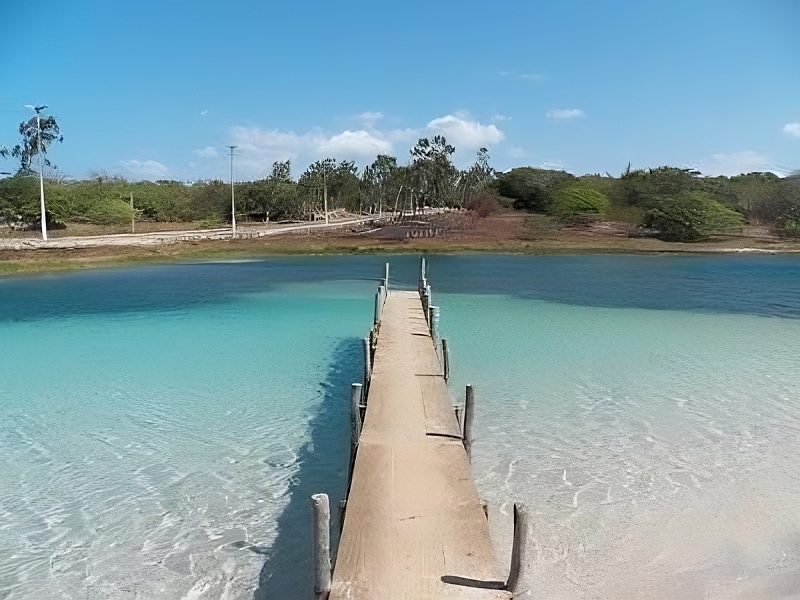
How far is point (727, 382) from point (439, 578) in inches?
434

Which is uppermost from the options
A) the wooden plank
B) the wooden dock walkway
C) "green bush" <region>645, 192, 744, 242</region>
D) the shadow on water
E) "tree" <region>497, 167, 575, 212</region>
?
"tree" <region>497, 167, 575, 212</region>

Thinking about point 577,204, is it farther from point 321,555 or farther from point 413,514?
point 321,555

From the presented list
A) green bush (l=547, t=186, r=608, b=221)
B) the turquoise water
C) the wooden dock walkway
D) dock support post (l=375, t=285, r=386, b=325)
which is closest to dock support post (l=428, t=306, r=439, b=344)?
the turquoise water

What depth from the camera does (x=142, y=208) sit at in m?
67.4

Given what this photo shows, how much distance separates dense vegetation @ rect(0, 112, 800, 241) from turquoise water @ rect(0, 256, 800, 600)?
125 feet

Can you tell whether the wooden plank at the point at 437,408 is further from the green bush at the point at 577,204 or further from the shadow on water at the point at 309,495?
the green bush at the point at 577,204

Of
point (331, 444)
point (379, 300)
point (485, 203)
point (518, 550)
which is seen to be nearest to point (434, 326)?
point (331, 444)

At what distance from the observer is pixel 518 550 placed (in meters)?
4.39

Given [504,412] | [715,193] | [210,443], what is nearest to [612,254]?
[715,193]

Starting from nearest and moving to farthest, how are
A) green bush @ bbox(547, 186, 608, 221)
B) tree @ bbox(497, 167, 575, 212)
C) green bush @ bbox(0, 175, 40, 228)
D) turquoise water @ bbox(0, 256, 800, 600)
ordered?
1. turquoise water @ bbox(0, 256, 800, 600)
2. green bush @ bbox(0, 175, 40, 228)
3. green bush @ bbox(547, 186, 608, 221)
4. tree @ bbox(497, 167, 575, 212)

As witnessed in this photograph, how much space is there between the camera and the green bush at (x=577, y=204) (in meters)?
65.1

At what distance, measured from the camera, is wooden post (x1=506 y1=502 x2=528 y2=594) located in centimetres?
433

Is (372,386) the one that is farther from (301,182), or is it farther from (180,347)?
(301,182)

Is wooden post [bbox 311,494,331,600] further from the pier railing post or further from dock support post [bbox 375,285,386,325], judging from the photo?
dock support post [bbox 375,285,386,325]
